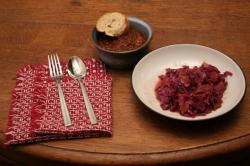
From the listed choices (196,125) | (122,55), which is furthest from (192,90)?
(122,55)

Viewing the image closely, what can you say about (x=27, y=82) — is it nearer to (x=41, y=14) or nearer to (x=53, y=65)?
(x=53, y=65)

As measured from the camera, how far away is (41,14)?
1.07m

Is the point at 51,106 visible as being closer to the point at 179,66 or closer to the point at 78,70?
the point at 78,70

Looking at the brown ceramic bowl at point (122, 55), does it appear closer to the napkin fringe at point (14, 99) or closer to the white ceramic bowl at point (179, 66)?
the white ceramic bowl at point (179, 66)

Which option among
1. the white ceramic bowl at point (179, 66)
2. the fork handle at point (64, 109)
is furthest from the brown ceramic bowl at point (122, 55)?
the fork handle at point (64, 109)

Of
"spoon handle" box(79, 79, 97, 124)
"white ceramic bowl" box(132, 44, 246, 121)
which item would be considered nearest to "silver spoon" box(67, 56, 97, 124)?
"spoon handle" box(79, 79, 97, 124)

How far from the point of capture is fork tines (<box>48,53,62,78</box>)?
0.82 m

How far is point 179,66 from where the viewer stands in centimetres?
86

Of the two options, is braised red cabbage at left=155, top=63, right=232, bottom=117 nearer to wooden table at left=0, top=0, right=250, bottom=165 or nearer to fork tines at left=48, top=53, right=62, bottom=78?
wooden table at left=0, top=0, right=250, bottom=165

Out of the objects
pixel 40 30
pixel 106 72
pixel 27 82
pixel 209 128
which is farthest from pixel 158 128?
pixel 40 30

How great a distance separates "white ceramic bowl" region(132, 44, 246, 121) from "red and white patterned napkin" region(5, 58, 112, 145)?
0.08 meters

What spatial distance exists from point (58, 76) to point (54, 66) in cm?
4

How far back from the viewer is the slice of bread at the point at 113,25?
0.85 metres

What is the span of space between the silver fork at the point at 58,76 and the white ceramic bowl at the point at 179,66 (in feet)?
0.48
